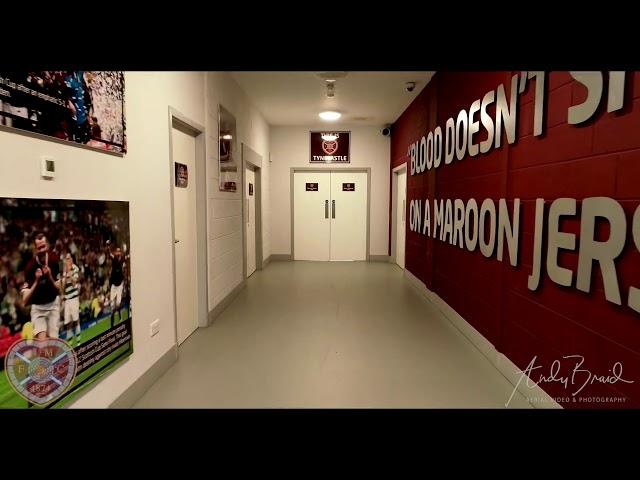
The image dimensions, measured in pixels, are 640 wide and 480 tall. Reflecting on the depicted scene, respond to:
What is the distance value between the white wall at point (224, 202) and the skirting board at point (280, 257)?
296cm

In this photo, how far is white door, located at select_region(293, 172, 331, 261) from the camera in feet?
29.0

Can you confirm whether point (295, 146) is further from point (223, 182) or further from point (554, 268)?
point (554, 268)

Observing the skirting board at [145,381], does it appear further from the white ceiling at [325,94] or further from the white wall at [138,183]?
the white ceiling at [325,94]

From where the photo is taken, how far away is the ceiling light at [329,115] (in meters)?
7.11

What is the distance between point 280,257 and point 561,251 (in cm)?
711

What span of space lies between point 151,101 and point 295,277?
457 cm

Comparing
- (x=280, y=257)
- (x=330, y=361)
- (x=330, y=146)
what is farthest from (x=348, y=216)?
(x=330, y=361)

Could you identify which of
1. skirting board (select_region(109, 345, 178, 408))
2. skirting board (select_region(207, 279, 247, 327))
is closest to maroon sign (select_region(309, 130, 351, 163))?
skirting board (select_region(207, 279, 247, 327))

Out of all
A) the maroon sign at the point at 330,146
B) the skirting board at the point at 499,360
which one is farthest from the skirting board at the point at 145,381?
the maroon sign at the point at 330,146

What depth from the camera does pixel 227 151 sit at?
4914 millimetres

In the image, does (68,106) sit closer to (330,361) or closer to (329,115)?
(330,361)

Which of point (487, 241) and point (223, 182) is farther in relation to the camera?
point (223, 182)

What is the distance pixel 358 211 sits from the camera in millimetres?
8859
